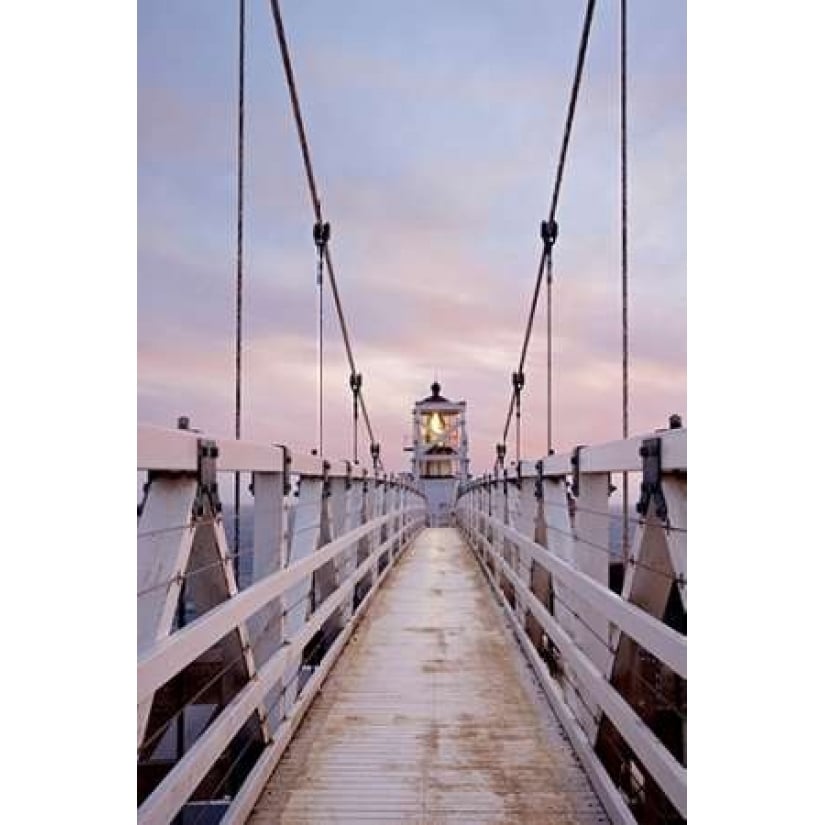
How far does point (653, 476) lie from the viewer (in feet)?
5.74

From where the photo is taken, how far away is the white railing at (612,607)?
5.61 feet

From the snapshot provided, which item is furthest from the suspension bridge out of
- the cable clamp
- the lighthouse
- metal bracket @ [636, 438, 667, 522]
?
the lighthouse

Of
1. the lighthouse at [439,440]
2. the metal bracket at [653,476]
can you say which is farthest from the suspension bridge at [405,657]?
the lighthouse at [439,440]

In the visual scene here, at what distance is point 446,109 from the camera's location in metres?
12.6

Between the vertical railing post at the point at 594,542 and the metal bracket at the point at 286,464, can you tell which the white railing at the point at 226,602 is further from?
the vertical railing post at the point at 594,542

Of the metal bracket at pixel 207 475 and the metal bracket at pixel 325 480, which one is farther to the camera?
the metal bracket at pixel 325 480

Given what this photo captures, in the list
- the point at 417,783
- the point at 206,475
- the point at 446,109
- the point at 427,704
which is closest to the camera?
the point at 206,475

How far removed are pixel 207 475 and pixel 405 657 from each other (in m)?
3.11

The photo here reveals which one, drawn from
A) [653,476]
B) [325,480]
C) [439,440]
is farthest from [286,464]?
[439,440]

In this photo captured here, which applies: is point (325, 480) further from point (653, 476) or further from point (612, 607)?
point (653, 476)
